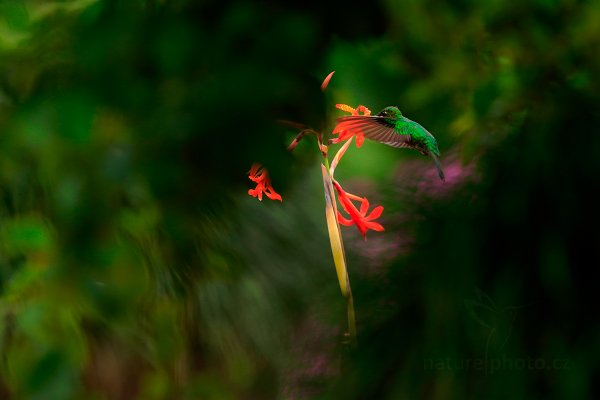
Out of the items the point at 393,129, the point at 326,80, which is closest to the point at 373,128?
the point at 393,129

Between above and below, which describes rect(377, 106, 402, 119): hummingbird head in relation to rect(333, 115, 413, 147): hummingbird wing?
above

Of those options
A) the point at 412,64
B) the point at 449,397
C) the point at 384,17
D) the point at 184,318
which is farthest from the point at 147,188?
the point at 184,318

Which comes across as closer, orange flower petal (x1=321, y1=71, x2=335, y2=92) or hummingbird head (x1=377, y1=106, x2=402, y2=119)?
orange flower petal (x1=321, y1=71, x2=335, y2=92)

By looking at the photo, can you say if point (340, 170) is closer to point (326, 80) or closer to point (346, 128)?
point (346, 128)

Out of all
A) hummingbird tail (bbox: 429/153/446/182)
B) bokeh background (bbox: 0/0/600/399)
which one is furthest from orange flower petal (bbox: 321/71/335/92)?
hummingbird tail (bbox: 429/153/446/182)

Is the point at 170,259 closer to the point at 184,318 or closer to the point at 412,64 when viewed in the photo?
the point at 412,64

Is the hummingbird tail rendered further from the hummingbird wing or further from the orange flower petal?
the orange flower petal

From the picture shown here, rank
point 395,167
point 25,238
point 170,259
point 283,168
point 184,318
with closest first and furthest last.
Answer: point 283,168
point 25,238
point 395,167
point 170,259
point 184,318
